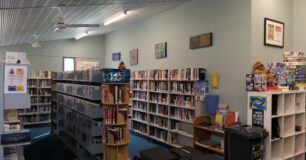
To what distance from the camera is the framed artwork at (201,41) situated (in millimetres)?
5444

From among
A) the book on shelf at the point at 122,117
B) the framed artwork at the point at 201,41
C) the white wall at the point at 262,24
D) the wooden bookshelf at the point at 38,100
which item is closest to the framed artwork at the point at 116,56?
the wooden bookshelf at the point at 38,100

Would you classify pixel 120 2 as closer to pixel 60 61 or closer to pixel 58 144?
pixel 58 144

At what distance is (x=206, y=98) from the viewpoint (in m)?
5.30

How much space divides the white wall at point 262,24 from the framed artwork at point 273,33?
0.08 metres

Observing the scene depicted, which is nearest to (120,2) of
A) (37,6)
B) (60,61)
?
(37,6)

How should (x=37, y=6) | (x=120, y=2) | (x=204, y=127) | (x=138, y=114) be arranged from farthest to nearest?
1. (x=138, y=114)
2. (x=120, y=2)
3. (x=204, y=127)
4. (x=37, y=6)

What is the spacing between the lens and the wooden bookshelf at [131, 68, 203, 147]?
223 inches

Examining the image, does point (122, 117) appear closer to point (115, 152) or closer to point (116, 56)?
point (115, 152)

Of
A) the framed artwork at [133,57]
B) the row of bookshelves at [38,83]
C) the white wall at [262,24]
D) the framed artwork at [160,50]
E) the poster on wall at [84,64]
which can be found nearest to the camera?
the white wall at [262,24]

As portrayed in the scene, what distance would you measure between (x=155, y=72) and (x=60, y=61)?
5.62 m

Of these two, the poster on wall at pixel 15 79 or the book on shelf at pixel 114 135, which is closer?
the poster on wall at pixel 15 79

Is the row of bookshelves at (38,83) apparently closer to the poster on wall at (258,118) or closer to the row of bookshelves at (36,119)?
the row of bookshelves at (36,119)

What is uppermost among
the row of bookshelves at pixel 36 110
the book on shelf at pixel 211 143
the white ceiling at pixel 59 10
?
the white ceiling at pixel 59 10

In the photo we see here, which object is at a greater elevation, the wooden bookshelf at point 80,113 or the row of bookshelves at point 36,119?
the wooden bookshelf at point 80,113
